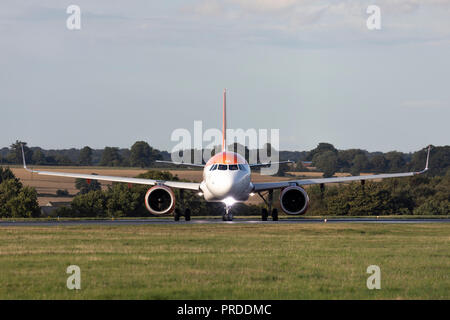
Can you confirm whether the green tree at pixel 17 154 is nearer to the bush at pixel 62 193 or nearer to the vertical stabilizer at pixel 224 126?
the bush at pixel 62 193

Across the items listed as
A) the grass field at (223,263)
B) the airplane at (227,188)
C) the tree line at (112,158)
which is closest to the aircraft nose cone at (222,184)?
the airplane at (227,188)

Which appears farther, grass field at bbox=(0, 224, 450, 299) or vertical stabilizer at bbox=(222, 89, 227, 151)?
vertical stabilizer at bbox=(222, 89, 227, 151)

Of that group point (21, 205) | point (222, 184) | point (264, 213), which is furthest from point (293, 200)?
point (21, 205)

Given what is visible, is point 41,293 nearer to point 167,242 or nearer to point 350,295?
point 350,295

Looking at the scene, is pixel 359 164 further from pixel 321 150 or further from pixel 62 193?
pixel 62 193

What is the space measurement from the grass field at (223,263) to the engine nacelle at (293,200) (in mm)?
14325

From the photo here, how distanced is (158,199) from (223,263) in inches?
1224

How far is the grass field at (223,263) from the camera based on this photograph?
68.7 feet

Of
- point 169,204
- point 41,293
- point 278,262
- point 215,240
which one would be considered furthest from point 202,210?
point 41,293

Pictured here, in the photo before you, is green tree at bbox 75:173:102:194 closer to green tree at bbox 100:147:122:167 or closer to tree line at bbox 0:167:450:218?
green tree at bbox 100:147:122:167

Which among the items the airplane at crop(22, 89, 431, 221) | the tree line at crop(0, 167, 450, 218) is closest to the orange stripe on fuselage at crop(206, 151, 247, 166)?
the airplane at crop(22, 89, 431, 221)

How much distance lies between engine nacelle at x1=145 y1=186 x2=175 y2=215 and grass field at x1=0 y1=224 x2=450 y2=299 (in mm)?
14688

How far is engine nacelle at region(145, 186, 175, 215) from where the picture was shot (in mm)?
57031

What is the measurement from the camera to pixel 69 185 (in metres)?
137
